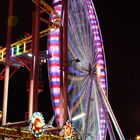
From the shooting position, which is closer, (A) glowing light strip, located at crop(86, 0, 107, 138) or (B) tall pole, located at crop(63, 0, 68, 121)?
(B) tall pole, located at crop(63, 0, 68, 121)

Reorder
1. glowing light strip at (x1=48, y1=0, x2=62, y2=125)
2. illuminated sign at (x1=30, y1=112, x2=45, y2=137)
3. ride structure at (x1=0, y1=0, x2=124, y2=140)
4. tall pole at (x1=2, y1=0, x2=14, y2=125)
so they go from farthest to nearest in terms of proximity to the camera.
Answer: glowing light strip at (x1=48, y1=0, x2=62, y2=125) < ride structure at (x1=0, y1=0, x2=124, y2=140) < tall pole at (x1=2, y1=0, x2=14, y2=125) < illuminated sign at (x1=30, y1=112, x2=45, y2=137)

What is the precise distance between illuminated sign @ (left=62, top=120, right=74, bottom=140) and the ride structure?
1147 millimetres

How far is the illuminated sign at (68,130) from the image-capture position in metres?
17.7

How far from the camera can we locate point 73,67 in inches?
882

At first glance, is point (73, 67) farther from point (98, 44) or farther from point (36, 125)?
point (36, 125)

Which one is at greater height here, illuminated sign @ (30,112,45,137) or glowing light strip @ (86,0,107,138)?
glowing light strip @ (86,0,107,138)

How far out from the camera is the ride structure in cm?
2058

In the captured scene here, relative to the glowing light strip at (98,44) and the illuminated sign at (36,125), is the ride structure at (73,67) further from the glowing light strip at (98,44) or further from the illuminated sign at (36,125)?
the illuminated sign at (36,125)

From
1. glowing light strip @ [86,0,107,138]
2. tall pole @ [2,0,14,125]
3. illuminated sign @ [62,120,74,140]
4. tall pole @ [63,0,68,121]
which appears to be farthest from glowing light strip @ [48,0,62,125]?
tall pole @ [2,0,14,125]

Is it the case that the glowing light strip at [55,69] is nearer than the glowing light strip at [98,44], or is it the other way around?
the glowing light strip at [55,69]

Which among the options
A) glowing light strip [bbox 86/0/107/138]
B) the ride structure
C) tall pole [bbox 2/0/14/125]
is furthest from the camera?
glowing light strip [bbox 86/0/107/138]

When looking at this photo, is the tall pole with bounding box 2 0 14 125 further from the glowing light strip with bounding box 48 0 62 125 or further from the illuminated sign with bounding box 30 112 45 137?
the glowing light strip with bounding box 48 0 62 125

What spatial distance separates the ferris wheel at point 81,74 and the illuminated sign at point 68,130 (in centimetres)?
179

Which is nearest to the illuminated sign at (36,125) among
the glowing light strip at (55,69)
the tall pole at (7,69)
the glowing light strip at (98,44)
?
the tall pole at (7,69)
